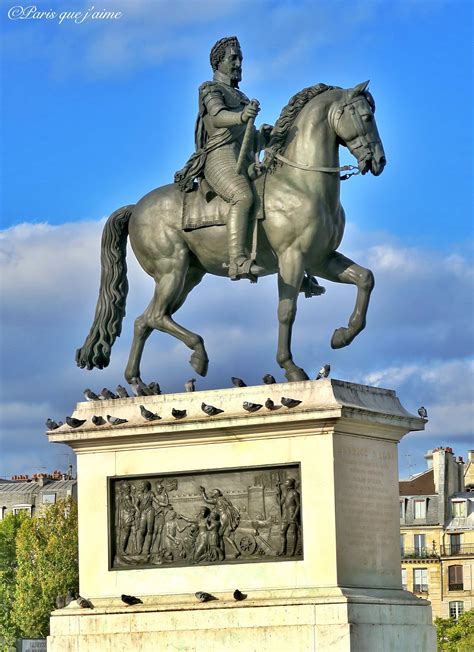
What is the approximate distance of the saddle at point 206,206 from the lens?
23562 millimetres

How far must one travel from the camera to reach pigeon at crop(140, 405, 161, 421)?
75.8ft

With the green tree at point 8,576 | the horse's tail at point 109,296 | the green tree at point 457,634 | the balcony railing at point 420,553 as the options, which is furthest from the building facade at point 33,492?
the horse's tail at point 109,296

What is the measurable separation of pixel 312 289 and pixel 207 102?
2839 millimetres

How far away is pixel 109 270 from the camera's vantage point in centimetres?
2530

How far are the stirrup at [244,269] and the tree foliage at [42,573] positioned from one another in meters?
41.1

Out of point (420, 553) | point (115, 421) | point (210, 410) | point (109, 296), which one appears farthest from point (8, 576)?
point (210, 410)

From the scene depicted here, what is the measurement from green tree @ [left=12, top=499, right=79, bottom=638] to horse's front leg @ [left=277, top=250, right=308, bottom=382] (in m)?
40.7

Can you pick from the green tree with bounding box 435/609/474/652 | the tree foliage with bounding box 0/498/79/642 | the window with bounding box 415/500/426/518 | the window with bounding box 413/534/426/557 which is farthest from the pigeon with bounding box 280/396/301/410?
the window with bounding box 415/500/426/518

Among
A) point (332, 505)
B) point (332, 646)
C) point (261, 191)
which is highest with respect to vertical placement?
point (261, 191)

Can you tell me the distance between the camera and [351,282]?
23.7 meters

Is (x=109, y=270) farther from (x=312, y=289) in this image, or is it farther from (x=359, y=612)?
(x=359, y=612)

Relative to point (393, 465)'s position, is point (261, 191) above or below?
above

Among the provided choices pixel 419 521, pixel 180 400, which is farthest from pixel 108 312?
pixel 419 521

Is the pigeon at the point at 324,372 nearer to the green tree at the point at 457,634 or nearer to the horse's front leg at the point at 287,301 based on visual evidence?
the horse's front leg at the point at 287,301
